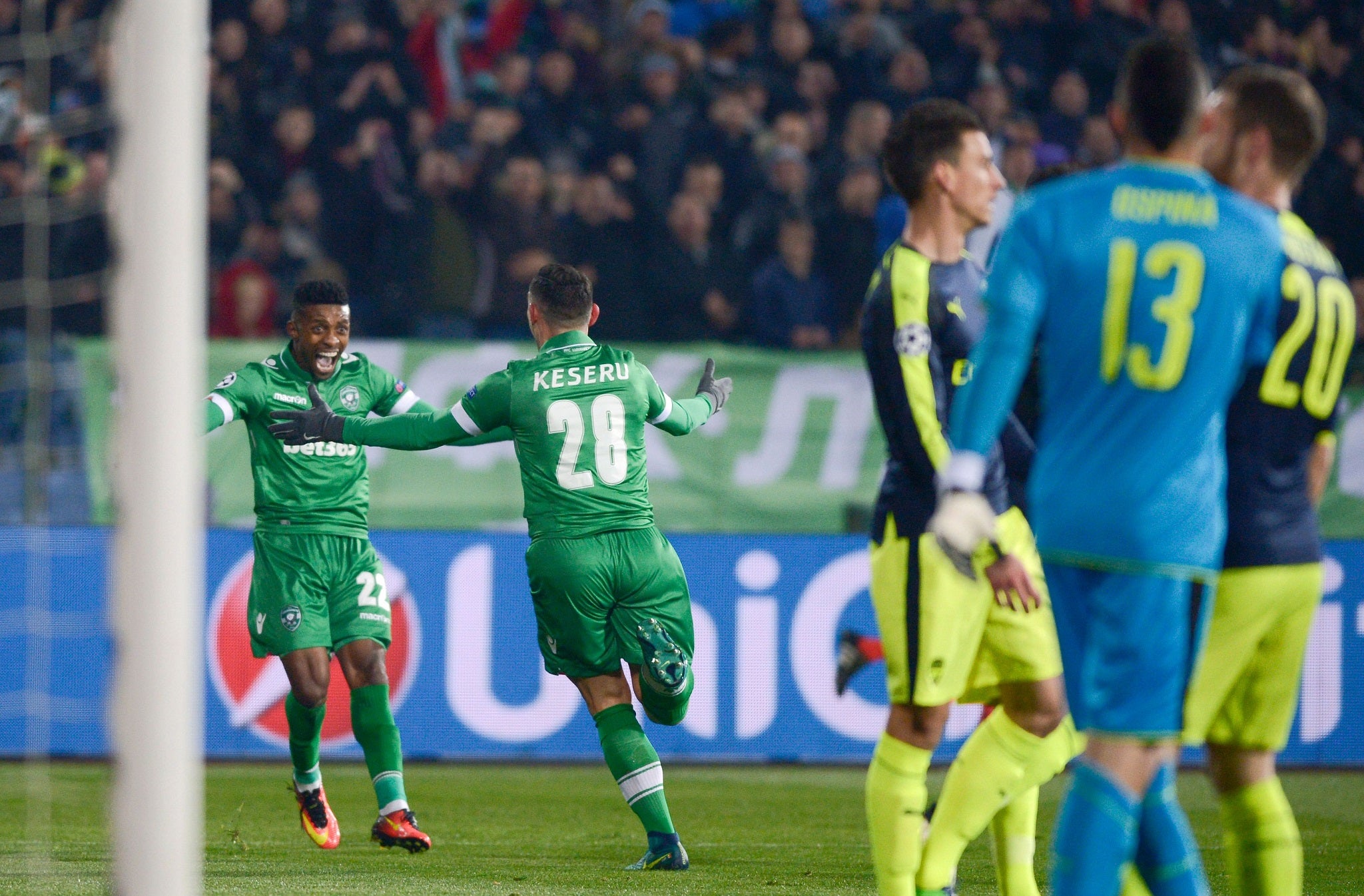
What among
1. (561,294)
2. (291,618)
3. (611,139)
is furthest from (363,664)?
(611,139)

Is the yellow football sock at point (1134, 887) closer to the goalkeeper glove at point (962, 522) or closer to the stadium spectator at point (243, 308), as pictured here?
the goalkeeper glove at point (962, 522)

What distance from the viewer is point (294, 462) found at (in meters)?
7.50

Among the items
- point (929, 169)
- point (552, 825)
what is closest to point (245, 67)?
point (552, 825)

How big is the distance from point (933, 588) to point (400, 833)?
9.48ft

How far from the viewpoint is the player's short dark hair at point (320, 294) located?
24.6ft

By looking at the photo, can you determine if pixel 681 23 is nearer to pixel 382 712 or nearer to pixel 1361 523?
pixel 1361 523

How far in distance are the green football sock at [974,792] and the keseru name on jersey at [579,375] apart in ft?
7.82

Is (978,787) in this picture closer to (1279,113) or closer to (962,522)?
(962,522)

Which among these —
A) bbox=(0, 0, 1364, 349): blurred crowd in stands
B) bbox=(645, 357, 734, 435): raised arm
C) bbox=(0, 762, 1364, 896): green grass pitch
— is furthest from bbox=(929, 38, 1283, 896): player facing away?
bbox=(0, 0, 1364, 349): blurred crowd in stands

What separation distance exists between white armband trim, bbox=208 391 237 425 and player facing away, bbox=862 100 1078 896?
3.23 m

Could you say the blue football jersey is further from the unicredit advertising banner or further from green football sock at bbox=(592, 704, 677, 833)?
the unicredit advertising banner

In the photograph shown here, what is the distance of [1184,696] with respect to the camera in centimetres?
380

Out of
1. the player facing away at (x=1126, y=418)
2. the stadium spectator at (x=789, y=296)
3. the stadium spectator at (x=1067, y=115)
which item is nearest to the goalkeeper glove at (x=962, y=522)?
the player facing away at (x=1126, y=418)

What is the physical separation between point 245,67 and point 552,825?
676cm
